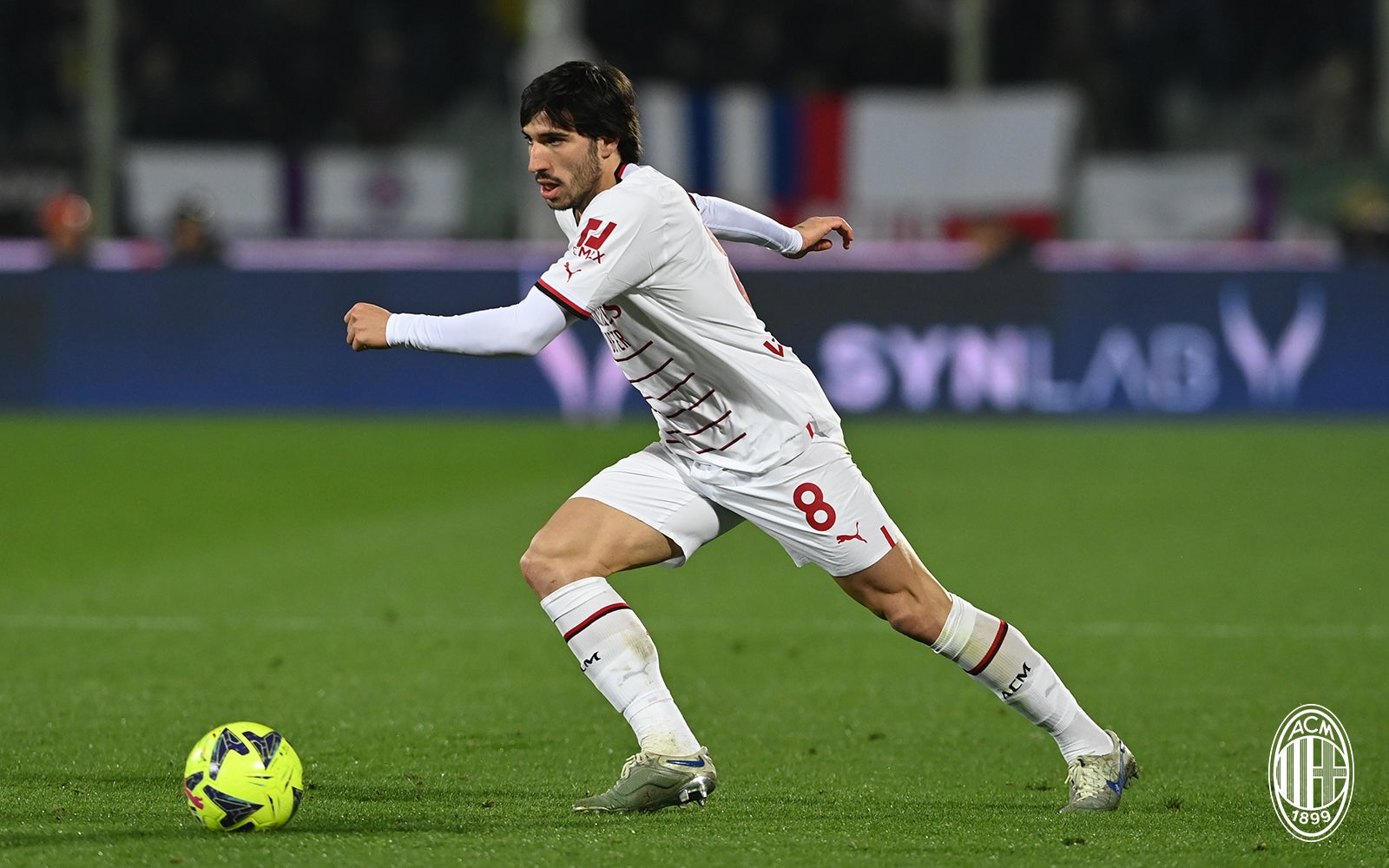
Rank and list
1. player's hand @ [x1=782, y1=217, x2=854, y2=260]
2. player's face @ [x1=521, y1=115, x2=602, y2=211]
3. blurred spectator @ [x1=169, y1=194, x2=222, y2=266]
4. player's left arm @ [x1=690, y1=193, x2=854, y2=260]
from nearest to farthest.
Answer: player's face @ [x1=521, y1=115, x2=602, y2=211] < player's left arm @ [x1=690, y1=193, x2=854, y2=260] < player's hand @ [x1=782, y1=217, x2=854, y2=260] < blurred spectator @ [x1=169, y1=194, x2=222, y2=266]

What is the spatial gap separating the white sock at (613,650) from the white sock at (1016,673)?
0.76 m

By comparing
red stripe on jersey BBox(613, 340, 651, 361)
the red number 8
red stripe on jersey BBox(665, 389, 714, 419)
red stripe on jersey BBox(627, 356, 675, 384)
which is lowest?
the red number 8

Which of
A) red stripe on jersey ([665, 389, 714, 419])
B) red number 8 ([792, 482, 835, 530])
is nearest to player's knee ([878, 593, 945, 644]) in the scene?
red number 8 ([792, 482, 835, 530])

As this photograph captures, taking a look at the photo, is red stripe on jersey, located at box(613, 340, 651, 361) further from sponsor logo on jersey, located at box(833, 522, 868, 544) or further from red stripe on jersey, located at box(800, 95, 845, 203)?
red stripe on jersey, located at box(800, 95, 845, 203)

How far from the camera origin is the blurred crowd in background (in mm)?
24703

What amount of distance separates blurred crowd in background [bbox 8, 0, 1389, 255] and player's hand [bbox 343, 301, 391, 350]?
742 inches

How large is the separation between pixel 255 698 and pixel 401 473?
693 centimetres

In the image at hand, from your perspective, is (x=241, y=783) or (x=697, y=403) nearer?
(x=241, y=783)

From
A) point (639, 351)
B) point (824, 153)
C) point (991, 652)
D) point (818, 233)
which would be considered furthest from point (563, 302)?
point (824, 153)

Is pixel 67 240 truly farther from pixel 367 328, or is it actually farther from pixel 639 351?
pixel 367 328

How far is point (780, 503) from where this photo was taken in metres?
5.36

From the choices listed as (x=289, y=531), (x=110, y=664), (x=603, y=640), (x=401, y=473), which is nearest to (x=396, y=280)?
(x=401, y=473)

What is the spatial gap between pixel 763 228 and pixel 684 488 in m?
0.95

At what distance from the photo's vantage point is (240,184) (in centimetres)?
2298
